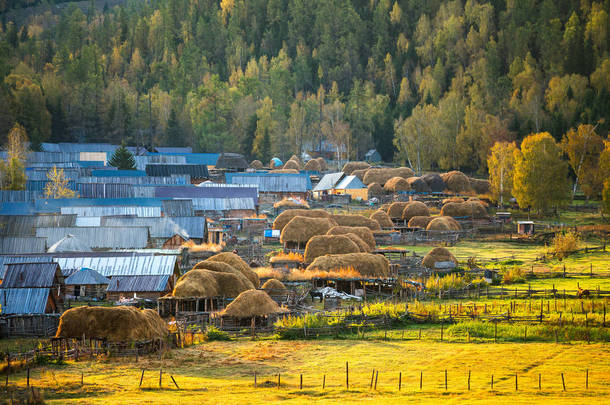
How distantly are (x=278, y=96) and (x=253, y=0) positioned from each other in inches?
2203

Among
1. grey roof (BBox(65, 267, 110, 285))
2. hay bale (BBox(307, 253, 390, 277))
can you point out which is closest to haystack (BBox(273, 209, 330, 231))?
hay bale (BBox(307, 253, 390, 277))

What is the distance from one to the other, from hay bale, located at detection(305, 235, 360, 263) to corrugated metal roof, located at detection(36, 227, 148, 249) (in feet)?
37.8

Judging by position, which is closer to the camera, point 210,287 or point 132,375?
point 132,375

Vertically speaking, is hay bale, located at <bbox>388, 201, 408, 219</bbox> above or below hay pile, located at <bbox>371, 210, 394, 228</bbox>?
above

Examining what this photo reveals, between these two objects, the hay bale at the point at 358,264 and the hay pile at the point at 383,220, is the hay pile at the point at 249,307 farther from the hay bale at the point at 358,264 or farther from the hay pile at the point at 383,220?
the hay pile at the point at 383,220

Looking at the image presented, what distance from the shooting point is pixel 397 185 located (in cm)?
9112

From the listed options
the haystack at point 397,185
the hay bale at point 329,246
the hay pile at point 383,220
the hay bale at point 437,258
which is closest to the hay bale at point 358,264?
the hay bale at point 329,246

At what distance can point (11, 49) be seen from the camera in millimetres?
156000

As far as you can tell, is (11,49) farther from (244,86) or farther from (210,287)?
(210,287)

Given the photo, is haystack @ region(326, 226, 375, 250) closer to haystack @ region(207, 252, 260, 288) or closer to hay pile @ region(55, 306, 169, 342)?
haystack @ region(207, 252, 260, 288)

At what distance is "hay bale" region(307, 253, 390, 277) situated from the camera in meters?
45.0

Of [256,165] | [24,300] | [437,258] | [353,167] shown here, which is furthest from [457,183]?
[24,300]

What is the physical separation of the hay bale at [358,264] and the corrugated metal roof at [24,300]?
51.6 feet

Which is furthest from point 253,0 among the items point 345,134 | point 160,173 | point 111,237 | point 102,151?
point 111,237
